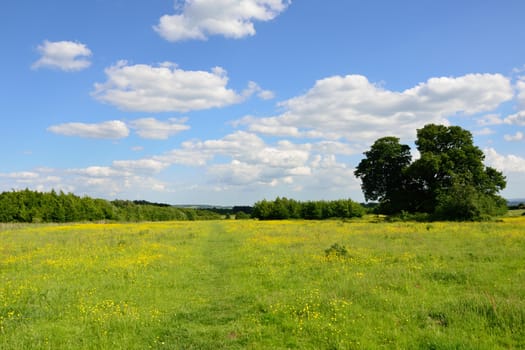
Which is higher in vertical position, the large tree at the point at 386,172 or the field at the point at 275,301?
the large tree at the point at 386,172

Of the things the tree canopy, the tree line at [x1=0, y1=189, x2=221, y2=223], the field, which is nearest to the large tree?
the tree canopy

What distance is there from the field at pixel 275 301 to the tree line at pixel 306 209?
60.2 meters

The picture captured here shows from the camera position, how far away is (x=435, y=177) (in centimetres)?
5031

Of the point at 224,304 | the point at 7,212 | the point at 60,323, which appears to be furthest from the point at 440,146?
the point at 7,212

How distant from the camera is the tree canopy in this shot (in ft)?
139

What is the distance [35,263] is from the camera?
19.0 metres

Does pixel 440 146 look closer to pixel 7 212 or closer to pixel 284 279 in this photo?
pixel 284 279

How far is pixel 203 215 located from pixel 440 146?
106690 mm

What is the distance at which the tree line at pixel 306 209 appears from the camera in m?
79.1

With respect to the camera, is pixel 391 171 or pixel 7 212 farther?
pixel 7 212

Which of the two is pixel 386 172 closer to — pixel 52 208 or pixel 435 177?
pixel 435 177

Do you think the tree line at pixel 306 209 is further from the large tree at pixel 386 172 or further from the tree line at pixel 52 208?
the tree line at pixel 52 208

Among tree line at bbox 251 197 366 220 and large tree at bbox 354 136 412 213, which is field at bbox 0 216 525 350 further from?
tree line at bbox 251 197 366 220

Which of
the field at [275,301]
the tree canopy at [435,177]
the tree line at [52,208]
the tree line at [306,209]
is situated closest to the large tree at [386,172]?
the tree canopy at [435,177]
